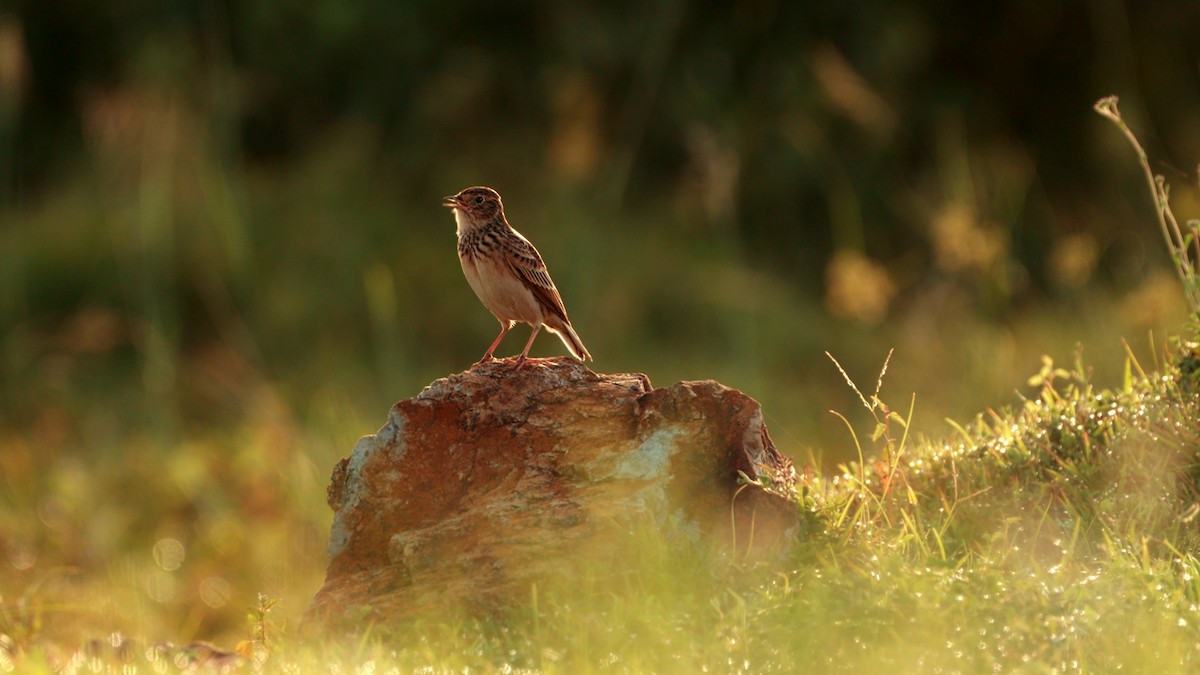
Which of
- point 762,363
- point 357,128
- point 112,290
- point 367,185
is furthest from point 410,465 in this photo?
point 357,128

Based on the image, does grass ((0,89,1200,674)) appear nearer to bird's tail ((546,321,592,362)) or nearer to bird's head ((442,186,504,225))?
bird's tail ((546,321,592,362))

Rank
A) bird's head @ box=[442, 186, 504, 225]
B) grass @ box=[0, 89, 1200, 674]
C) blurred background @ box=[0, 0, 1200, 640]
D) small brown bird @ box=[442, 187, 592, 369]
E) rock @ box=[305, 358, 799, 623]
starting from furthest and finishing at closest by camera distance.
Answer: blurred background @ box=[0, 0, 1200, 640], bird's head @ box=[442, 186, 504, 225], small brown bird @ box=[442, 187, 592, 369], rock @ box=[305, 358, 799, 623], grass @ box=[0, 89, 1200, 674]

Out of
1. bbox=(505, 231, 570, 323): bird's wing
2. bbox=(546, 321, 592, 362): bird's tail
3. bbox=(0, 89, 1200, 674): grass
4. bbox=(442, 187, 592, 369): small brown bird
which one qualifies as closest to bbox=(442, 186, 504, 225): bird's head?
bbox=(442, 187, 592, 369): small brown bird

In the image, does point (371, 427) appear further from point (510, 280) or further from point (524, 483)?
point (524, 483)

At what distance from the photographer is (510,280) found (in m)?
5.82

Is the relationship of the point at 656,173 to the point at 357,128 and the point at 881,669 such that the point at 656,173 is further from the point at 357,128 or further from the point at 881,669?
the point at 881,669

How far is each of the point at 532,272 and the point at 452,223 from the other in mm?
7230

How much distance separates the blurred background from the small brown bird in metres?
1.82

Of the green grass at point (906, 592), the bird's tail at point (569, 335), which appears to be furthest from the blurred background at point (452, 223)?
the green grass at point (906, 592)

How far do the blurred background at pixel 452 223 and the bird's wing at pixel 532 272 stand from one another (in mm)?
1918

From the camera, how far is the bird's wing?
19.2 feet

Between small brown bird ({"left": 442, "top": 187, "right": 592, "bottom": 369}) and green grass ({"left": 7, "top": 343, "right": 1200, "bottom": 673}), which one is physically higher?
small brown bird ({"left": 442, "top": 187, "right": 592, "bottom": 369})

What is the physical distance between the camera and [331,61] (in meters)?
14.8

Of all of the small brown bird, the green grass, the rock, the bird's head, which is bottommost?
the green grass
